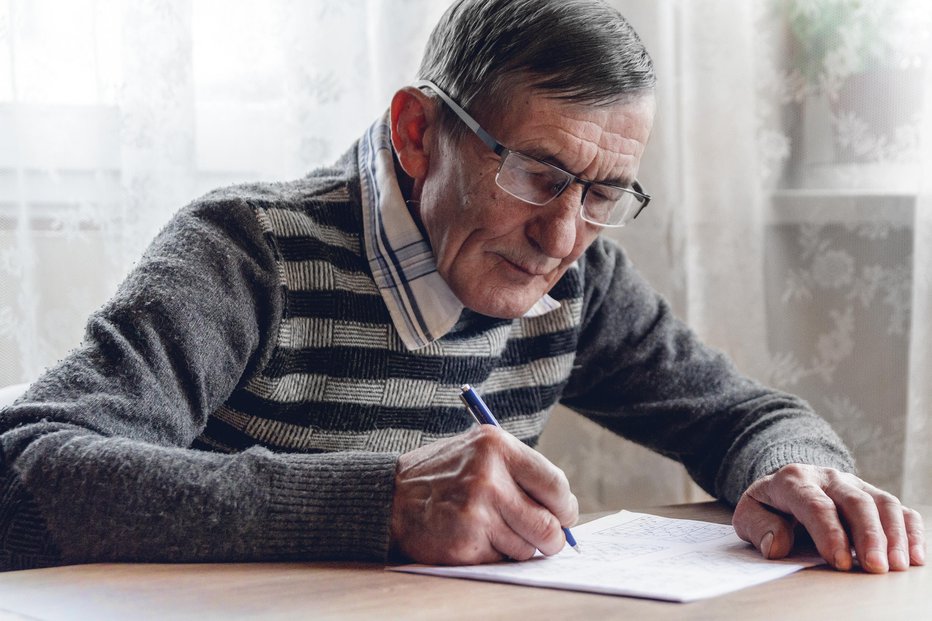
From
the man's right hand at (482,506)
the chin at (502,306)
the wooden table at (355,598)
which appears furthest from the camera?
the chin at (502,306)

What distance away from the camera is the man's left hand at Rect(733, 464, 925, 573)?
108 cm

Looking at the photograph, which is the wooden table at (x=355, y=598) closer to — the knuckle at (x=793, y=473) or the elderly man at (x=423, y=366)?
the elderly man at (x=423, y=366)

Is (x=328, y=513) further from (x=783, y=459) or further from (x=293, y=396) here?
(x=783, y=459)

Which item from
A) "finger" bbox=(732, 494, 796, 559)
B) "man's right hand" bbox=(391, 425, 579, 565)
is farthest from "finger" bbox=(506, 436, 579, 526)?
"finger" bbox=(732, 494, 796, 559)

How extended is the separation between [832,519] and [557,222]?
510 millimetres

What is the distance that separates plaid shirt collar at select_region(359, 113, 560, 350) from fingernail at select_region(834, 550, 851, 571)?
2.03 feet

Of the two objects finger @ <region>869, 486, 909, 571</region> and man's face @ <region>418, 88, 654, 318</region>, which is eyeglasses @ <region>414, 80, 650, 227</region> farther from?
finger @ <region>869, 486, 909, 571</region>

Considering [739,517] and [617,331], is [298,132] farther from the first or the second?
[739,517]

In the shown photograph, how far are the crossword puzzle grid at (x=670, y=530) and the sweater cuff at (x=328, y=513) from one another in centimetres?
28

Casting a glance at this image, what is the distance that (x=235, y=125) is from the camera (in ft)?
6.33

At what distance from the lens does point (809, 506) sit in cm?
115

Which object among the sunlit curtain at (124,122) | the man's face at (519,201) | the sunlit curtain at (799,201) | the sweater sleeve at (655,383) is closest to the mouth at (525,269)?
the man's face at (519,201)

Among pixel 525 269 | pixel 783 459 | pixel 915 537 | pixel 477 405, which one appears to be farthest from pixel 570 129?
pixel 915 537

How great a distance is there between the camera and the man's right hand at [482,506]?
3.31 ft
